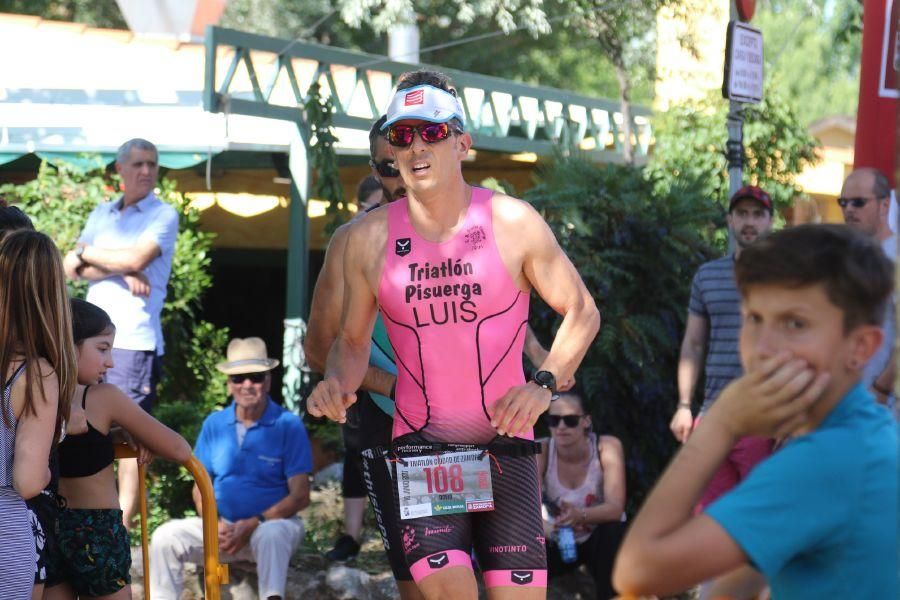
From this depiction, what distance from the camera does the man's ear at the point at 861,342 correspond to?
2295 millimetres

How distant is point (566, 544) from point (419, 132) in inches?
142

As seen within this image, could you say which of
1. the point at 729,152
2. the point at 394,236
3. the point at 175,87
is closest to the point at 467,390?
the point at 394,236

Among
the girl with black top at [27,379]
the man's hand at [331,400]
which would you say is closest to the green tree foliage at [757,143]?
the man's hand at [331,400]

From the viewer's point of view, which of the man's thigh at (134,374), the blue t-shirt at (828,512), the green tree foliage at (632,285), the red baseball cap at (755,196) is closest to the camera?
the blue t-shirt at (828,512)

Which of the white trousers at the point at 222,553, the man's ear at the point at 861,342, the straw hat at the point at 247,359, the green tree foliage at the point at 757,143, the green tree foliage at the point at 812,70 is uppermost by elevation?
the green tree foliage at the point at 812,70

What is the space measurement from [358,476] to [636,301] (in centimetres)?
237

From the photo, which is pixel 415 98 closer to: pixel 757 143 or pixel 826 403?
pixel 826 403

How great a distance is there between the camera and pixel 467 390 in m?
4.35

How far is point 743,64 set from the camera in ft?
25.7

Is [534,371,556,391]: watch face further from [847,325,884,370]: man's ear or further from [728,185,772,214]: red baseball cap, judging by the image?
[728,185,772,214]: red baseball cap

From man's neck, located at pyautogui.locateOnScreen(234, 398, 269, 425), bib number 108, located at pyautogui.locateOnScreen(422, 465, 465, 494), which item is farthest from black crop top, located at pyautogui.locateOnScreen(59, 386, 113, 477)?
man's neck, located at pyautogui.locateOnScreen(234, 398, 269, 425)

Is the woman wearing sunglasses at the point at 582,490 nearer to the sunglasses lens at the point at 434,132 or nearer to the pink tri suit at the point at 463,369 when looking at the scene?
the pink tri suit at the point at 463,369

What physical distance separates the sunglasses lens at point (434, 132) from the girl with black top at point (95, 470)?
1537mm

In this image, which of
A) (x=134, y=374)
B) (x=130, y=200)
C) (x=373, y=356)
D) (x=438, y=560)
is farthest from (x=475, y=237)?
(x=130, y=200)
